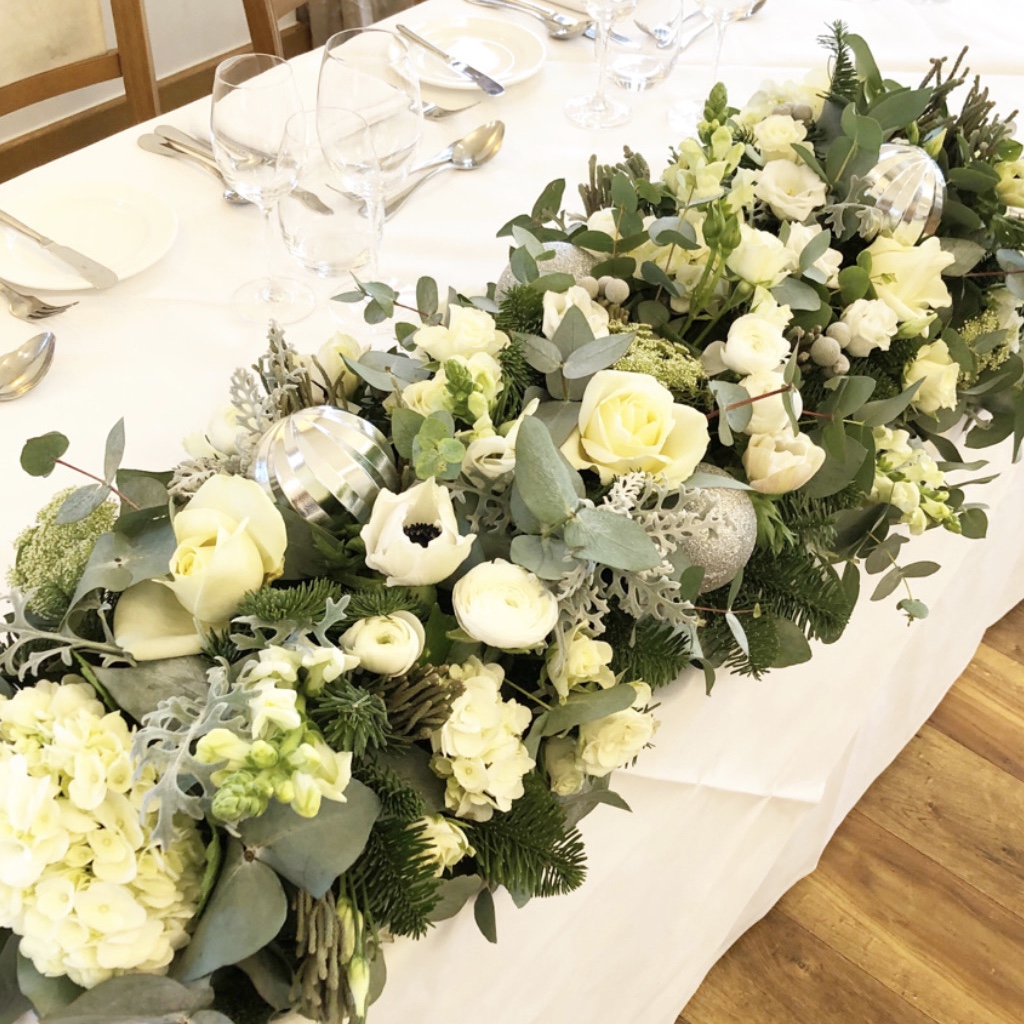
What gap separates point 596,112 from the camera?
4.25 ft

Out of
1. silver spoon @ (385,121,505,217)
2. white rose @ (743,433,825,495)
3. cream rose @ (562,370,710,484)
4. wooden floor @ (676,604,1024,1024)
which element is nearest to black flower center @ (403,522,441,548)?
cream rose @ (562,370,710,484)

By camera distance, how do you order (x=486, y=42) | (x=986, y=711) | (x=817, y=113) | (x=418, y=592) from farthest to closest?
(x=986, y=711) → (x=486, y=42) → (x=817, y=113) → (x=418, y=592)

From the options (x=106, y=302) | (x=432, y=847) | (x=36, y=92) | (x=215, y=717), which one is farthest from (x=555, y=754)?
(x=36, y=92)

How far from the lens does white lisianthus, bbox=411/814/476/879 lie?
529 mm

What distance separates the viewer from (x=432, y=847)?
0.52m

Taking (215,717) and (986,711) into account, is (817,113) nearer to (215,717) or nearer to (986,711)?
(215,717)

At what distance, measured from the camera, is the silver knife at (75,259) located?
0.99 metres

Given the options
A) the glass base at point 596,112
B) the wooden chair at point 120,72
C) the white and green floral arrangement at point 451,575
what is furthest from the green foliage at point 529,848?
the wooden chair at point 120,72

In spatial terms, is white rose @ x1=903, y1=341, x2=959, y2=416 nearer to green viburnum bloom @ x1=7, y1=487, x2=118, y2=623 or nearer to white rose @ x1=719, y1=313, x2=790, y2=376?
white rose @ x1=719, y1=313, x2=790, y2=376

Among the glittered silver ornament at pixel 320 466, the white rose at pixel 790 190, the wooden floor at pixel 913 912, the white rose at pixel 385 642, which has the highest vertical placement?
the white rose at pixel 790 190

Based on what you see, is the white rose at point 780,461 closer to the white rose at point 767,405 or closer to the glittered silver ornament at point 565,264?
the white rose at point 767,405

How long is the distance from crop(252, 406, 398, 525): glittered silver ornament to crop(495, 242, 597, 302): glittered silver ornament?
0.73 feet

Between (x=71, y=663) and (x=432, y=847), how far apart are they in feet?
0.69

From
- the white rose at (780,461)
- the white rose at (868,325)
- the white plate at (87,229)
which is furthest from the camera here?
the white plate at (87,229)
